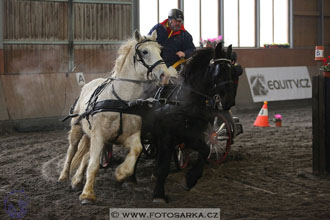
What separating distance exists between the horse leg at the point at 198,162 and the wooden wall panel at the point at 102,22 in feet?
25.0

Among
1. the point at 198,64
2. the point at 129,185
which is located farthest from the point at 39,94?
the point at 198,64

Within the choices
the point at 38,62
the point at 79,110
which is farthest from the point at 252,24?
the point at 79,110

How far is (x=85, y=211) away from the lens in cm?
496

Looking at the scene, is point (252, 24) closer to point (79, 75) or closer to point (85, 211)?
point (79, 75)

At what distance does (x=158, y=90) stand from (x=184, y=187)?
3.60 ft

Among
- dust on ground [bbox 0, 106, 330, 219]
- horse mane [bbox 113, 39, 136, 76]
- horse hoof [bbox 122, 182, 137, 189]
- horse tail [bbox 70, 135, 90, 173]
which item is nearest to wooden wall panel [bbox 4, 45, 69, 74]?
dust on ground [bbox 0, 106, 330, 219]

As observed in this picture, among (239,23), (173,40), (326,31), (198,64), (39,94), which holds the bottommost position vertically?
(39,94)

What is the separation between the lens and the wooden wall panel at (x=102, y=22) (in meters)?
12.4

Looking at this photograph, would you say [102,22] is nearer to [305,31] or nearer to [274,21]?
[274,21]

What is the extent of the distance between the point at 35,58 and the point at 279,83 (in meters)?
7.39

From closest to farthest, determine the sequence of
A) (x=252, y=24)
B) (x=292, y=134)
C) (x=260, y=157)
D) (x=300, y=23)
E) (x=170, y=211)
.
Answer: (x=170, y=211) < (x=260, y=157) < (x=292, y=134) < (x=252, y=24) < (x=300, y=23)

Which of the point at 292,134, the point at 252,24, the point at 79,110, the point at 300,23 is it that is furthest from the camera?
the point at 300,23

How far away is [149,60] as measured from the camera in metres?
5.14

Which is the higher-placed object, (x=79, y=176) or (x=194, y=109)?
(x=194, y=109)
